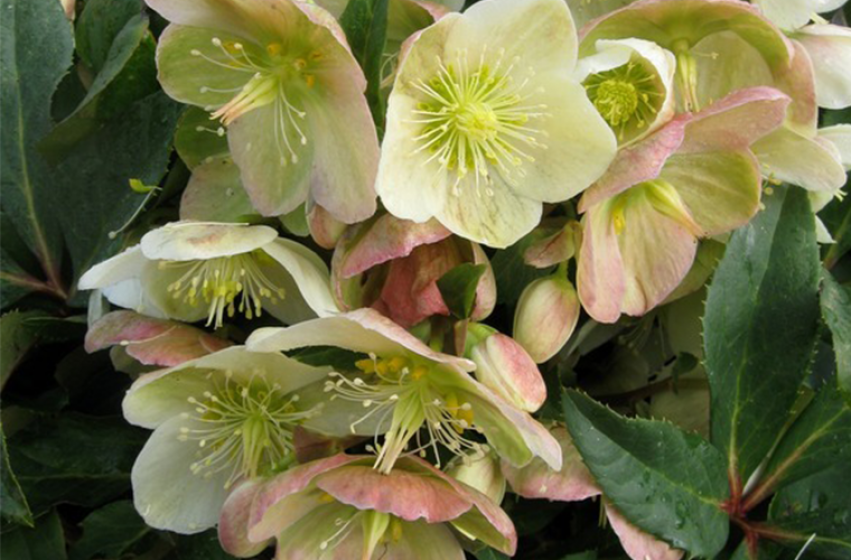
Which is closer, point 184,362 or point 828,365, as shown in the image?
point 184,362

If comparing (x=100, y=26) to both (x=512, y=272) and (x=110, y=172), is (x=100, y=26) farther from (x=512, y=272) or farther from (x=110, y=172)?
(x=512, y=272)

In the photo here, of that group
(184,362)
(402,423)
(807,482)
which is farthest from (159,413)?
(807,482)

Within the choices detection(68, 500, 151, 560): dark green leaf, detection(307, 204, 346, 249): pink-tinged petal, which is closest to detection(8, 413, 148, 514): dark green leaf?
detection(68, 500, 151, 560): dark green leaf

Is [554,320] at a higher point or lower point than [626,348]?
higher

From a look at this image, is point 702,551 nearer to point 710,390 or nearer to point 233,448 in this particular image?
point 710,390

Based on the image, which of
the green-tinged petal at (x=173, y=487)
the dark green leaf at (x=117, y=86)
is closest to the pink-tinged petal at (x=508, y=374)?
the green-tinged petal at (x=173, y=487)

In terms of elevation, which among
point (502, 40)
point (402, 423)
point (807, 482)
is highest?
point (502, 40)

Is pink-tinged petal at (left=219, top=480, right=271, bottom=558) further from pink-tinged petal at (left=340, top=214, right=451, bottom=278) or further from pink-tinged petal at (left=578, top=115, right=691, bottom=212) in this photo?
pink-tinged petal at (left=578, top=115, right=691, bottom=212)
